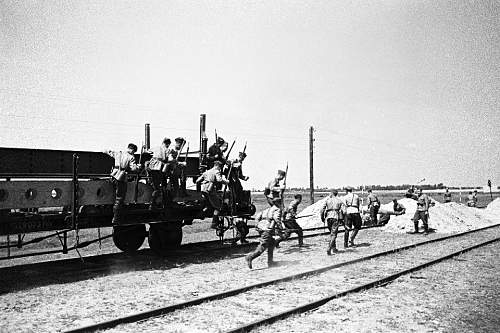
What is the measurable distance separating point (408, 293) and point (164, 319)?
4.21 metres

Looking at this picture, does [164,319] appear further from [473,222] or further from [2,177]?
[473,222]

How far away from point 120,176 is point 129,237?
10.5ft

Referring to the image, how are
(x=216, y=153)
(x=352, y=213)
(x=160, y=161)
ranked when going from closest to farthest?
(x=160, y=161) → (x=216, y=153) → (x=352, y=213)

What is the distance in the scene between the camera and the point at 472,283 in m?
8.18

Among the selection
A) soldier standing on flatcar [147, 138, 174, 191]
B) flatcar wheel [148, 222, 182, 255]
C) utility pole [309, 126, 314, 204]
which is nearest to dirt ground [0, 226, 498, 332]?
flatcar wheel [148, 222, 182, 255]

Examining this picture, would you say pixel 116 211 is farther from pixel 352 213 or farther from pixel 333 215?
pixel 352 213

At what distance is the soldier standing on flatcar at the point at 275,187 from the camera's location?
35.7 feet

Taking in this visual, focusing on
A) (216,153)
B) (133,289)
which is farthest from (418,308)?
(216,153)

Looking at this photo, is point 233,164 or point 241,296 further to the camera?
point 233,164

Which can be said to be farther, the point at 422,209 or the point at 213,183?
the point at 422,209

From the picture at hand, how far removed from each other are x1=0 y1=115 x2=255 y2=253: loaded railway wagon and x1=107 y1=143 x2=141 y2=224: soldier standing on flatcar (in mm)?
164

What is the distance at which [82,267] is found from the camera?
31.9ft

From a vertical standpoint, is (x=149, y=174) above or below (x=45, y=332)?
above

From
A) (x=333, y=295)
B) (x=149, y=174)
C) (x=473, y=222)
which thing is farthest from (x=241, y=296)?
(x=473, y=222)
